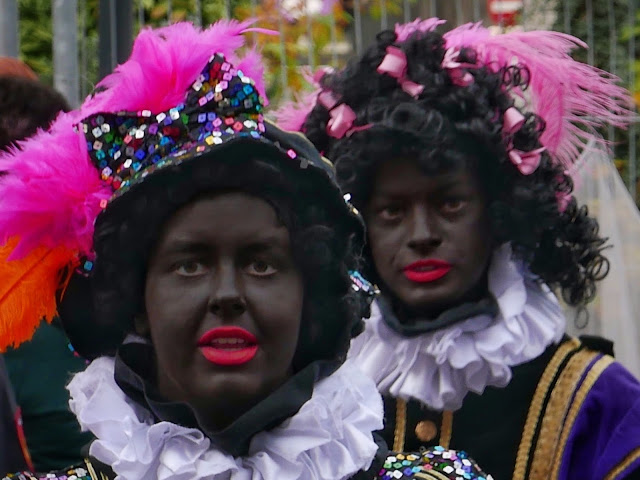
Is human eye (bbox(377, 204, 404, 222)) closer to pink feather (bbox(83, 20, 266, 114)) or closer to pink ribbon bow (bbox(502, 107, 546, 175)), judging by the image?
pink ribbon bow (bbox(502, 107, 546, 175))

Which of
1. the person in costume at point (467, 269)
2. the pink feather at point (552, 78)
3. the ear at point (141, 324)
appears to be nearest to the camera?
the ear at point (141, 324)

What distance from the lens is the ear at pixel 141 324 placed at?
244 centimetres

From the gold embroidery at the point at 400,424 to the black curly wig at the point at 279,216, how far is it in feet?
3.44

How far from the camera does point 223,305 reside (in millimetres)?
2295

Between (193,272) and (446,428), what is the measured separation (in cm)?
129

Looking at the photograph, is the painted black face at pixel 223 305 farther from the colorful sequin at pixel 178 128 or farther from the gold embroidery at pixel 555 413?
the gold embroidery at pixel 555 413

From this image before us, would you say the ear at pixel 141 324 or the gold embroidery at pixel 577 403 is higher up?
the ear at pixel 141 324

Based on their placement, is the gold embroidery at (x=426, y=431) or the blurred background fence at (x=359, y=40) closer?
the gold embroidery at (x=426, y=431)

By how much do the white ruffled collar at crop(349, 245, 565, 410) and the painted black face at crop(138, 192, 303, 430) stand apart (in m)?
1.09

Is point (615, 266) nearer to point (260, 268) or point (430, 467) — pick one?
point (430, 467)

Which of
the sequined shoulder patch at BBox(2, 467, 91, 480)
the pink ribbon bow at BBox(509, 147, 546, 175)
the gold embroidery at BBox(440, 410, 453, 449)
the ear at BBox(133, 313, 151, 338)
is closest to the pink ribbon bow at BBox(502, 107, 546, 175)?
the pink ribbon bow at BBox(509, 147, 546, 175)

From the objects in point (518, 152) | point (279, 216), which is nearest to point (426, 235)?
point (518, 152)

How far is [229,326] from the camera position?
2.29 metres

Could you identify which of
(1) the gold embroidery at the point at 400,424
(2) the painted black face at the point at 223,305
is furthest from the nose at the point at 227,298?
(1) the gold embroidery at the point at 400,424
